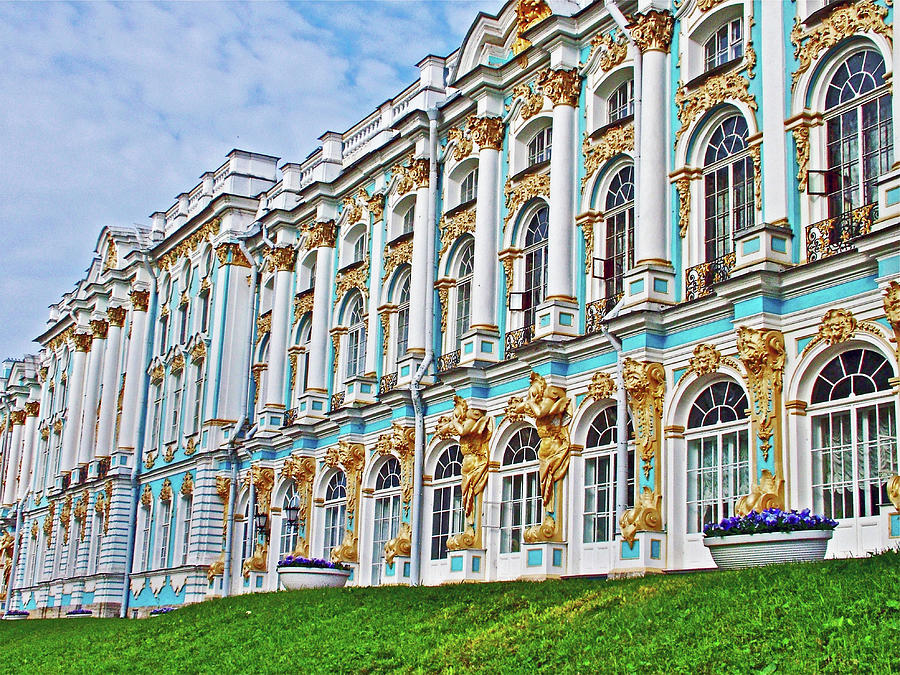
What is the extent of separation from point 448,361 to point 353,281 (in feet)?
19.1

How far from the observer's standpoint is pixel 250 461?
116 feet

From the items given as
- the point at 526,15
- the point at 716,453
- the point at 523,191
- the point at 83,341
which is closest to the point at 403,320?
the point at 523,191

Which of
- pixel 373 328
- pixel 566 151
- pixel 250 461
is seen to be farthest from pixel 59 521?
pixel 566 151

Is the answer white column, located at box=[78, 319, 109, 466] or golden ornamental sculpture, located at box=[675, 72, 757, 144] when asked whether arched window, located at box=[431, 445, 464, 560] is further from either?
white column, located at box=[78, 319, 109, 466]

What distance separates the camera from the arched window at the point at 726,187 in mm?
20938

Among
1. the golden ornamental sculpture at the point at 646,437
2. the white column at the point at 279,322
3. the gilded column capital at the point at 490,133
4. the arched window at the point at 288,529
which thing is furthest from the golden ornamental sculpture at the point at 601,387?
the white column at the point at 279,322

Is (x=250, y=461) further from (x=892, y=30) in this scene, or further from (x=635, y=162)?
(x=892, y=30)

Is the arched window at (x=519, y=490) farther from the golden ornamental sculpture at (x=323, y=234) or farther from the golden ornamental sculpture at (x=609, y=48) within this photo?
the golden ornamental sculpture at (x=323, y=234)

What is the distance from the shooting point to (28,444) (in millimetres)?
57125

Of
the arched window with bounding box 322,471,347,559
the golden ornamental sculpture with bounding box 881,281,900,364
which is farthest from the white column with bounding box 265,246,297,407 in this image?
the golden ornamental sculpture with bounding box 881,281,900,364

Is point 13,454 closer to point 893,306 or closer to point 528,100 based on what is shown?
point 528,100

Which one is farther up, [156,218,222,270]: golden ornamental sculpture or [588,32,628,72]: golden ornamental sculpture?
[156,218,222,270]: golden ornamental sculpture

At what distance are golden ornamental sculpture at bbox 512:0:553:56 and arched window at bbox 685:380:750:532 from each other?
1032cm

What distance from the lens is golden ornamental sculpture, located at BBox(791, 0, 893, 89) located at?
61.8 ft
